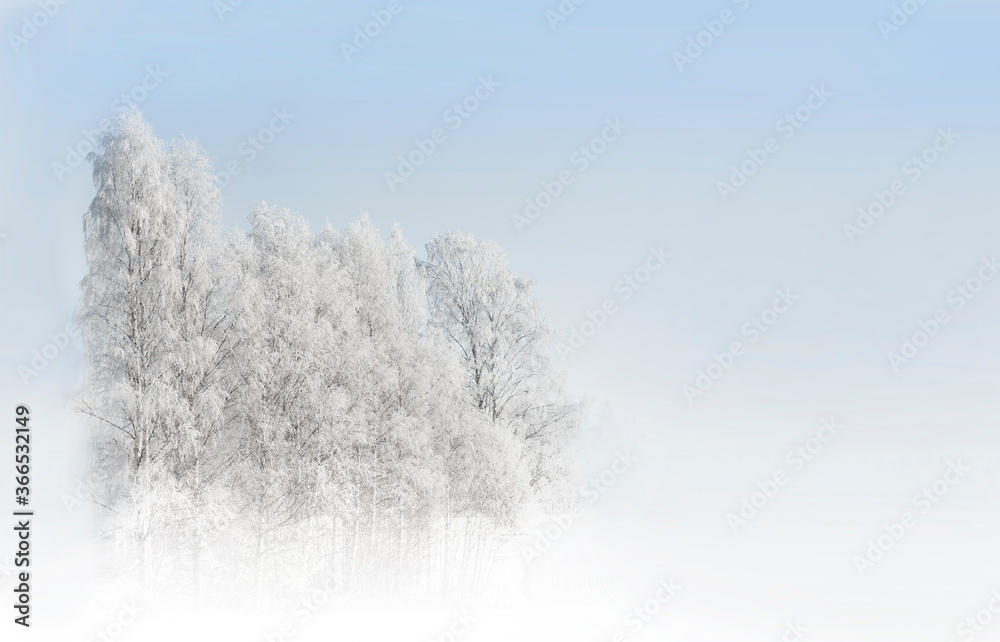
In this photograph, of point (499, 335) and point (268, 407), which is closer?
point (268, 407)

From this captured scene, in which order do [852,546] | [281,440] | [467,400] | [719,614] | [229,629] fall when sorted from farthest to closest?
[852,546]
[467,400]
[719,614]
[281,440]
[229,629]

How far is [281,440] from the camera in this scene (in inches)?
890

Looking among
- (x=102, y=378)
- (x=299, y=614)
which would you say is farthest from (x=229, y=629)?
(x=102, y=378)

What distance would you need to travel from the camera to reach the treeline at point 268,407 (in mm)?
20516

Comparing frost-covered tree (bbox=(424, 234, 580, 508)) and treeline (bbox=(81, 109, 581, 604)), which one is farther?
frost-covered tree (bbox=(424, 234, 580, 508))

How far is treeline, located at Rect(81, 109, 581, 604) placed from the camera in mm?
20516

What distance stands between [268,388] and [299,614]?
19.5ft

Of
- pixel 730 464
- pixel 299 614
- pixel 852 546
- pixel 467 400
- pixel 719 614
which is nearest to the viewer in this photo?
pixel 299 614

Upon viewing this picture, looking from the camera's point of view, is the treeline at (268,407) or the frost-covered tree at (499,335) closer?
the treeline at (268,407)

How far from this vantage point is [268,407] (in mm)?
22500

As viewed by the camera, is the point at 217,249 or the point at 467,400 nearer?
the point at 217,249

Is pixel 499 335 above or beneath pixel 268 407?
above

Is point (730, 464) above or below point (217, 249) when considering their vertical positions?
below

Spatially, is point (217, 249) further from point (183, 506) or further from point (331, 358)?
point (183, 506)
